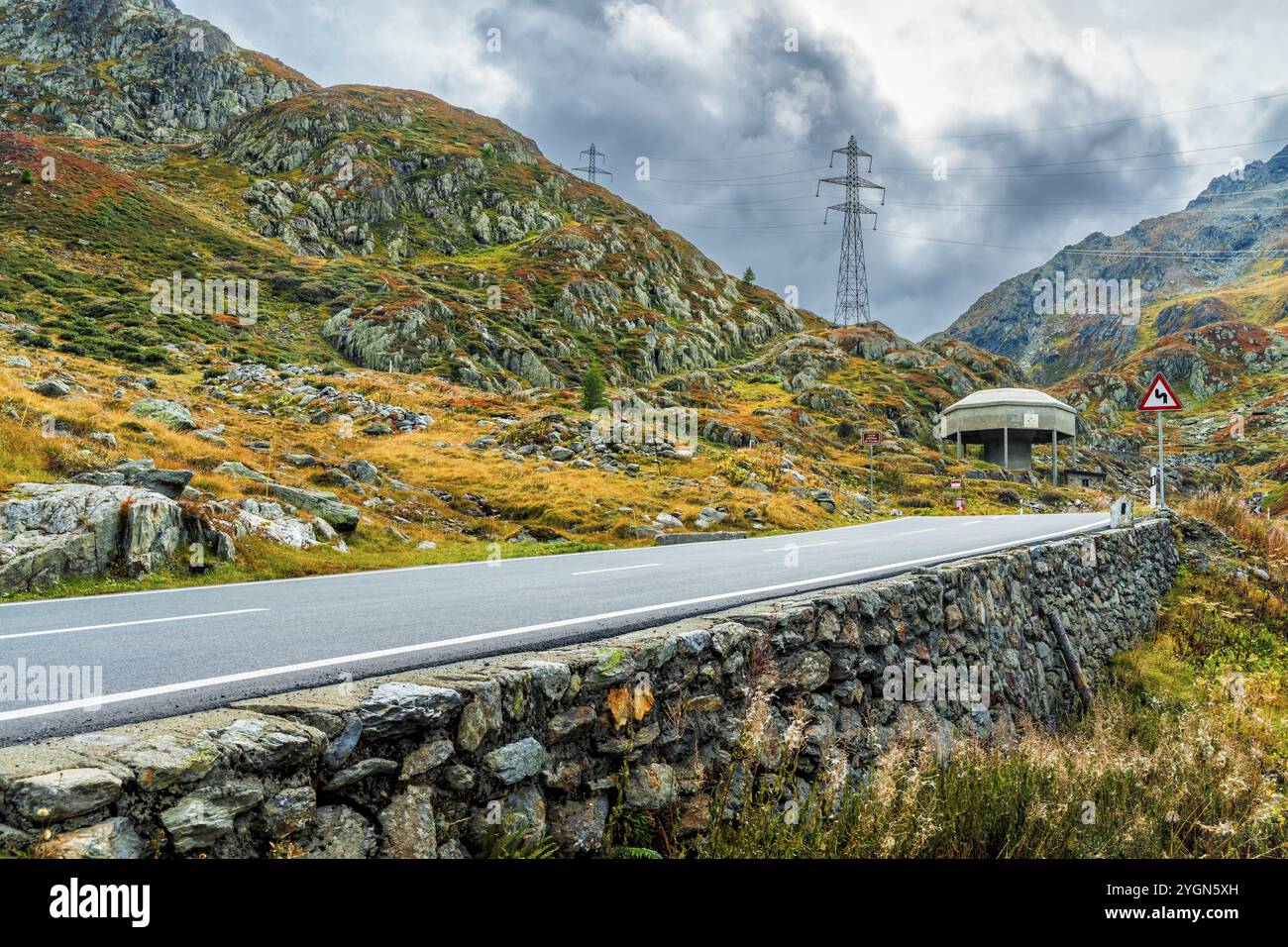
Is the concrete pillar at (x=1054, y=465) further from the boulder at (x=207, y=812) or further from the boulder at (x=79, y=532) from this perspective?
the boulder at (x=207, y=812)

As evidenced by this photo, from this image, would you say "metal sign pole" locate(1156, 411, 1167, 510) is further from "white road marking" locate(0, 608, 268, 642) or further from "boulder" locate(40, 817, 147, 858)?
"boulder" locate(40, 817, 147, 858)

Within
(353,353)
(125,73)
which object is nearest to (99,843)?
(353,353)

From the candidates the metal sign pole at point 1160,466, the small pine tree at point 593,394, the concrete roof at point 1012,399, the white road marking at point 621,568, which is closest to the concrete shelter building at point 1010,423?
the concrete roof at point 1012,399

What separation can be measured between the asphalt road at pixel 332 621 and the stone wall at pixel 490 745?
0.90 metres

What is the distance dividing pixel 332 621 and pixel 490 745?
12.1ft

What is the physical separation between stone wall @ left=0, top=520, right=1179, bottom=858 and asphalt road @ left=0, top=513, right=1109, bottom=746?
899 mm

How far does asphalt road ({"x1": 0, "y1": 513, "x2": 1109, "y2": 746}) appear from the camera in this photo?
12.9ft

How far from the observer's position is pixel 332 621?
21.0 feet

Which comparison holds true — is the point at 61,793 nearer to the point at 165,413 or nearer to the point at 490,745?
the point at 490,745

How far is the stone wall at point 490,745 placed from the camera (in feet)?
7.83

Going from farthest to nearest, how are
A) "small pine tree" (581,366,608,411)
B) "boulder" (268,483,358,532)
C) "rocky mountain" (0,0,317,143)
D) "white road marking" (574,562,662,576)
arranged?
"rocky mountain" (0,0,317,143) < "small pine tree" (581,366,608,411) < "boulder" (268,483,358,532) < "white road marking" (574,562,662,576)

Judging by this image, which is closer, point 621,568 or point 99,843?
point 99,843

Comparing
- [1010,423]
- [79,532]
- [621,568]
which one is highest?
[1010,423]

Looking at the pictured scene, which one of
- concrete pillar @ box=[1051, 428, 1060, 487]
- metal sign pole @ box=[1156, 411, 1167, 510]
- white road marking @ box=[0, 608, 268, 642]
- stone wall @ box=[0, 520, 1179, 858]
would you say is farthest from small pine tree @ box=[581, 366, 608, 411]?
stone wall @ box=[0, 520, 1179, 858]
